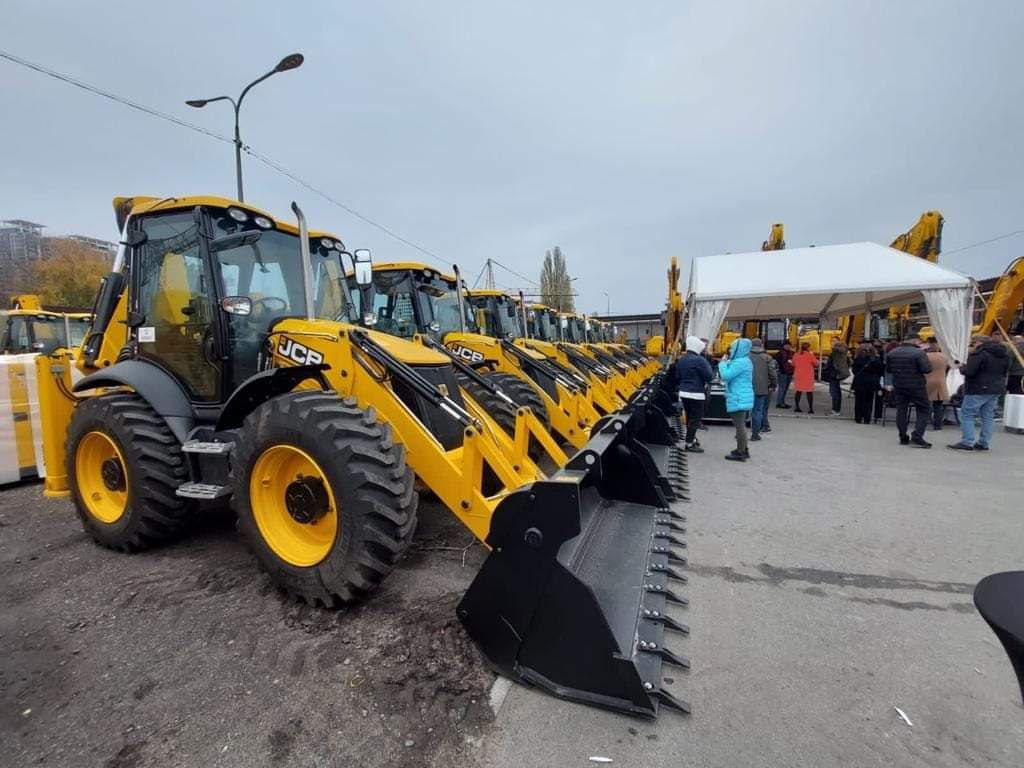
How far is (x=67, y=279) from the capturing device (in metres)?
32.1

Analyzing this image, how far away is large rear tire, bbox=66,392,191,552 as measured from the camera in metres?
3.74

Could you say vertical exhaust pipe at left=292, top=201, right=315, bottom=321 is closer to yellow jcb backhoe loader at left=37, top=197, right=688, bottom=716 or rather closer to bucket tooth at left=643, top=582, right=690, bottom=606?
yellow jcb backhoe loader at left=37, top=197, right=688, bottom=716

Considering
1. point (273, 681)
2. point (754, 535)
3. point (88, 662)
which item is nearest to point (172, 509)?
point (88, 662)

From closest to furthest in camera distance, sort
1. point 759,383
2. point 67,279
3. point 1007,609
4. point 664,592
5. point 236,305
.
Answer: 1. point 1007,609
2. point 664,592
3. point 236,305
4. point 759,383
5. point 67,279

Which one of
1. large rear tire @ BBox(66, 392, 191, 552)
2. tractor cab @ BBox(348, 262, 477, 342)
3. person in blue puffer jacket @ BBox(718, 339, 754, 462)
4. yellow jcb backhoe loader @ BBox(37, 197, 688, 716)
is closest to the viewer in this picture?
yellow jcb backhoe loader @ BBox(37, 197, 688, 716)

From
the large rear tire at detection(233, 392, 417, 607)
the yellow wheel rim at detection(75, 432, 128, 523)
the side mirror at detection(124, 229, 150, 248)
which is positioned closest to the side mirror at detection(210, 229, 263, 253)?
the side mirror at detection(124, 229, 150, 248)

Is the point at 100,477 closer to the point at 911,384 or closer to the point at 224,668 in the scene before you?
the point at 224,668

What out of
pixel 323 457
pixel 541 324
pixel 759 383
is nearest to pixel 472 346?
pixel 323 457

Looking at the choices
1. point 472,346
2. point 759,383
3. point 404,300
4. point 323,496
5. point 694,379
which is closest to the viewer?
point 323,496

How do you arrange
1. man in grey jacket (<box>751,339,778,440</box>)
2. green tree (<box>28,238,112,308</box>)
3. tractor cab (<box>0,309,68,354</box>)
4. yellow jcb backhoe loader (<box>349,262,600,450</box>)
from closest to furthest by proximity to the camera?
yellow jcb backhoe loader (<box>349,262,600,450</box>)
man in grey jacket (<box>751,339,778,440</box>)
tractor cab (<box>0,309,68,354</box>)
green tree (<box>28,238,112,308</box>)

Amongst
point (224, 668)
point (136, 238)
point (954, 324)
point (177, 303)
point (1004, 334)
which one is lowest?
point (224, 668)

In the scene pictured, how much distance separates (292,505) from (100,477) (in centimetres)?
231

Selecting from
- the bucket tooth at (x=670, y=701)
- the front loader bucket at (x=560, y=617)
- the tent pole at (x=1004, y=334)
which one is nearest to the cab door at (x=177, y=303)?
the front loader bucket at (x=560, y=617)

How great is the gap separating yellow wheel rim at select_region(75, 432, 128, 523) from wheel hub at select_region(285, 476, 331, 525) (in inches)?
72.4
